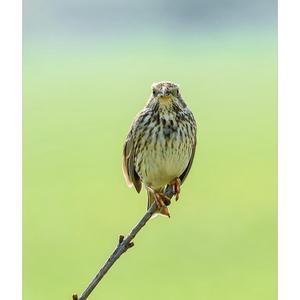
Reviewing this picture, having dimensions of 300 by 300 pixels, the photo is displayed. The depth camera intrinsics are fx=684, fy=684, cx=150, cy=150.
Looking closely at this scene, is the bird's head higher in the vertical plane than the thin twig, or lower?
higher

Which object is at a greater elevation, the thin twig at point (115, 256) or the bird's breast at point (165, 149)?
the bird's breast at point (165, 149)

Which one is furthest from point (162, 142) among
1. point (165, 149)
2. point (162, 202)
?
point (162, 202)

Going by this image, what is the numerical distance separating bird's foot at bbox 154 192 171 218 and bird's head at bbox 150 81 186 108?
1.15 feet

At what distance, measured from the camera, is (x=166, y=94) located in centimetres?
245

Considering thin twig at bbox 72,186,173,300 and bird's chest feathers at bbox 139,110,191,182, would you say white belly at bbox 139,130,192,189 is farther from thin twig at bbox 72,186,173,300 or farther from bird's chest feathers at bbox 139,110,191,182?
thin twig at bbox 72,186,173,300

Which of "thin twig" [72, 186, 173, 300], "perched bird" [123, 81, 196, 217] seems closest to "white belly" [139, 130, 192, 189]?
"perched bird" [123, 81, 196, 217]

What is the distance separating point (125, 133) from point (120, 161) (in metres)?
0.12

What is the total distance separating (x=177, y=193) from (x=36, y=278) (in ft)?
2.31

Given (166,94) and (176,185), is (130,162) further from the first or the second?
(166,94)

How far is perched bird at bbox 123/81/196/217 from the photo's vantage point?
2533mm

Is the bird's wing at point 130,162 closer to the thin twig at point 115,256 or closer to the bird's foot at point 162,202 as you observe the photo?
the bird's foot at point 162,202

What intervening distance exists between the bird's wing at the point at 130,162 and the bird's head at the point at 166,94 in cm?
16

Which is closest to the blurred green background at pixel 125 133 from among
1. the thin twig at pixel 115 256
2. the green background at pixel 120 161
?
the green background at pixel 120 161

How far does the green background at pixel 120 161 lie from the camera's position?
270cm
